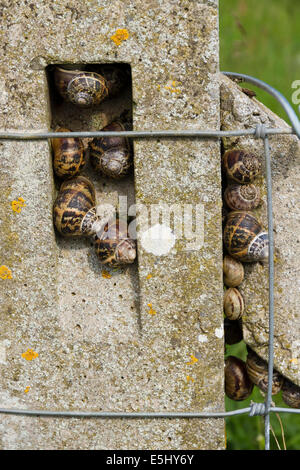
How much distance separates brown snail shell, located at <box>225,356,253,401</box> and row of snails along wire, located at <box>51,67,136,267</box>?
2.05ft

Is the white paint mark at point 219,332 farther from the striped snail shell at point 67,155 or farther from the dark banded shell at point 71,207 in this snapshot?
the striped snail shell at point 67,155

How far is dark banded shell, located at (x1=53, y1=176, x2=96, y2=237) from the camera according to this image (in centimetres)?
192

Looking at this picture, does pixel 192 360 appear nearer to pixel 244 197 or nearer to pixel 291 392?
pixel 291 392

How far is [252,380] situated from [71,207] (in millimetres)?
949

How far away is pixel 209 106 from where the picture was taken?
73.1 inches

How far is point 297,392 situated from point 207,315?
1.65ft

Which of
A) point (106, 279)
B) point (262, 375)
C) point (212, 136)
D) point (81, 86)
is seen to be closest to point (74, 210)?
point (106, 279)

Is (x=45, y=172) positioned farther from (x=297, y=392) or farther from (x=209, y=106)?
(x=297, y=392)

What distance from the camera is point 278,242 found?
6.78 feet

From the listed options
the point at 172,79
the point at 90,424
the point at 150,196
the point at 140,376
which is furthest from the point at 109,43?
the point at 90,424

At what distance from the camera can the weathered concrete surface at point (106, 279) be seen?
1813mm

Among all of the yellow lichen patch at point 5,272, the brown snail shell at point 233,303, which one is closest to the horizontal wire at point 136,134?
the yellow lichen patch at point 5,272

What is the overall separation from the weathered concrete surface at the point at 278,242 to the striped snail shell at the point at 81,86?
45 cm

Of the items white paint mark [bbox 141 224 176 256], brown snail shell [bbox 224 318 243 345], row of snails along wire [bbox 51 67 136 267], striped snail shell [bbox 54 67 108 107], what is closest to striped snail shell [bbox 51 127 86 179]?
row of snails along wire [bbox 51 67 136 267]
